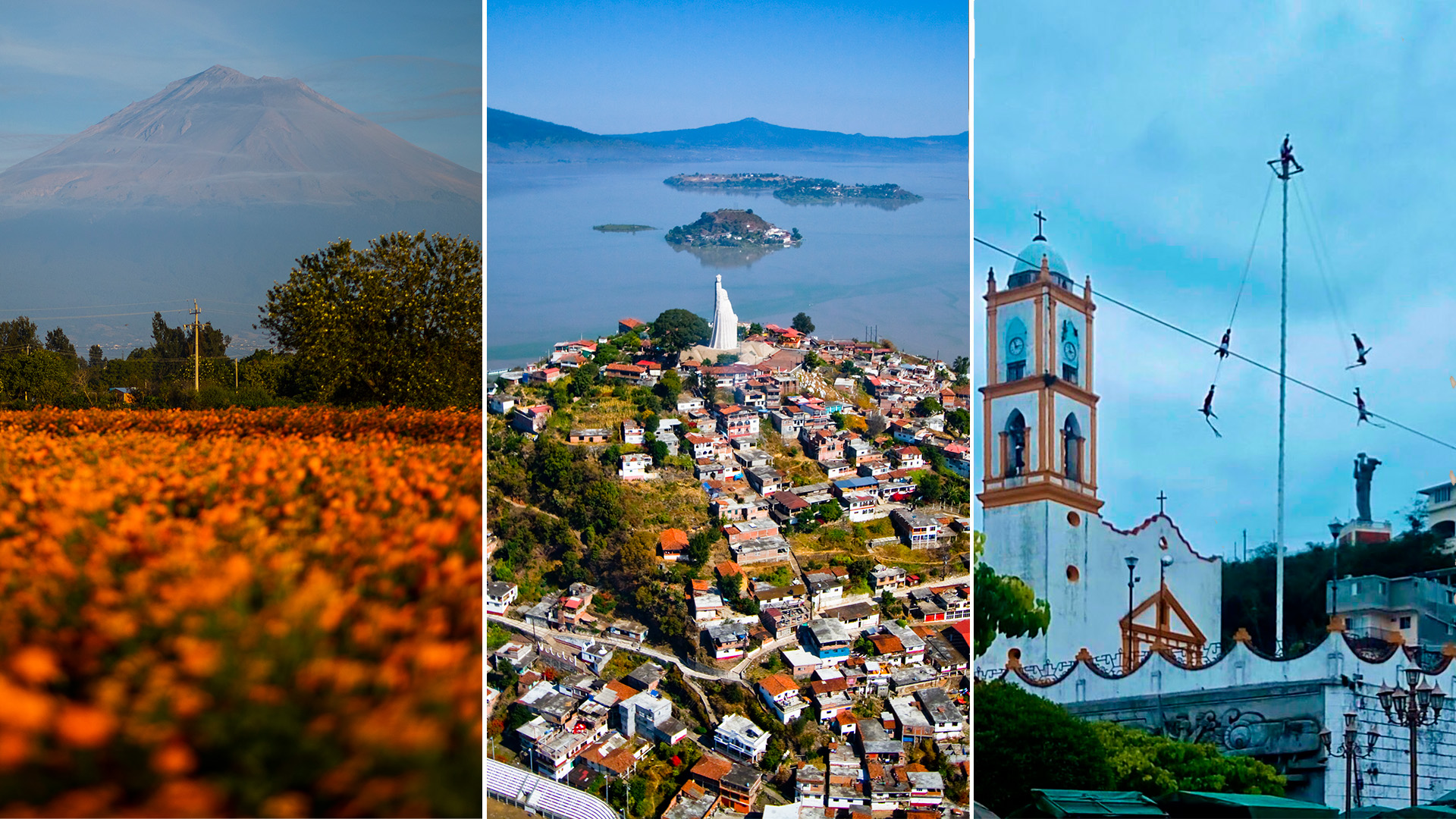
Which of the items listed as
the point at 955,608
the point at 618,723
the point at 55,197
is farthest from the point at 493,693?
the point at 55,197

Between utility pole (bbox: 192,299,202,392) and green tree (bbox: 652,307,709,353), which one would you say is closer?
utility pole (bbox: 192,299,202,392)

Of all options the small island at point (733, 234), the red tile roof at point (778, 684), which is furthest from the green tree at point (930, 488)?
the small island at point (733, 234)

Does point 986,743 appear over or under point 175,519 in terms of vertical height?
under

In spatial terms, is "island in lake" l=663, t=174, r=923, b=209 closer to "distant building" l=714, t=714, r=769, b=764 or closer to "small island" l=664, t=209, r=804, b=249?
"small island" l=664, t=209, r=804, b=249

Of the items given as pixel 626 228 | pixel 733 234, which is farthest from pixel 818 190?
pixel 626 228

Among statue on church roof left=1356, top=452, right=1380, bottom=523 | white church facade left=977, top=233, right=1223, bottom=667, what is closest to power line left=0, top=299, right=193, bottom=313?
white church facade left=977, top=233, right=1223, bottom=667

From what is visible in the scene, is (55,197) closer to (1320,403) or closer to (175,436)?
(175,436)

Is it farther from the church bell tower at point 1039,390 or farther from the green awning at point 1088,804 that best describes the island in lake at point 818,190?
the green awning at point 1088,804

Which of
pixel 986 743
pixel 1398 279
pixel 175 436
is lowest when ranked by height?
pixel 986 743
